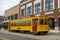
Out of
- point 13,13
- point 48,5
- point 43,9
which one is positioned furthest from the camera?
point 13,13

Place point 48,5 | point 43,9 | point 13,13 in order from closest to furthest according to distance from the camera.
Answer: point 48,5 → point 43,9 → point 13,13

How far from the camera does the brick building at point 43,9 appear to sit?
55.3 meters

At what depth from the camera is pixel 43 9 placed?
6209cm

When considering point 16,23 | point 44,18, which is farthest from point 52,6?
point 44,18

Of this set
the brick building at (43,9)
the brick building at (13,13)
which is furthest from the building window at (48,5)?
the brick building at (13,13)

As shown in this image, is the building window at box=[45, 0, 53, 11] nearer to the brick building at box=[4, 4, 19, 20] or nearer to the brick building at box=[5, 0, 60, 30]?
the brick building at box=[5, 0, 60, 30]

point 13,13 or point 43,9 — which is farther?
point 13,13

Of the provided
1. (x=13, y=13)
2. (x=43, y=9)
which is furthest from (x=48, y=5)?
(x=13, y=13)

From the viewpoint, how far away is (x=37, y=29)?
3778cm

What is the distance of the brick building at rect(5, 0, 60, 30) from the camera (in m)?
55.3

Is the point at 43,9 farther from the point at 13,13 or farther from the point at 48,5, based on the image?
the point at 13,13

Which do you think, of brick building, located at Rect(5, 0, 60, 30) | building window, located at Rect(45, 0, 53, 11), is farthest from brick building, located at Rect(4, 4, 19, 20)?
building window, located at Rect(45, 0, 53, 11)

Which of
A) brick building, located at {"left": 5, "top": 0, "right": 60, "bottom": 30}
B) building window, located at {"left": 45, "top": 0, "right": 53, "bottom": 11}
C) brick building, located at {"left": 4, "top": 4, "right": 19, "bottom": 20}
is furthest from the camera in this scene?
brick building, located at {"left": 4, "top": 4, "right": 19, "bottom": 20}

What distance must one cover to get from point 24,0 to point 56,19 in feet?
80.6
